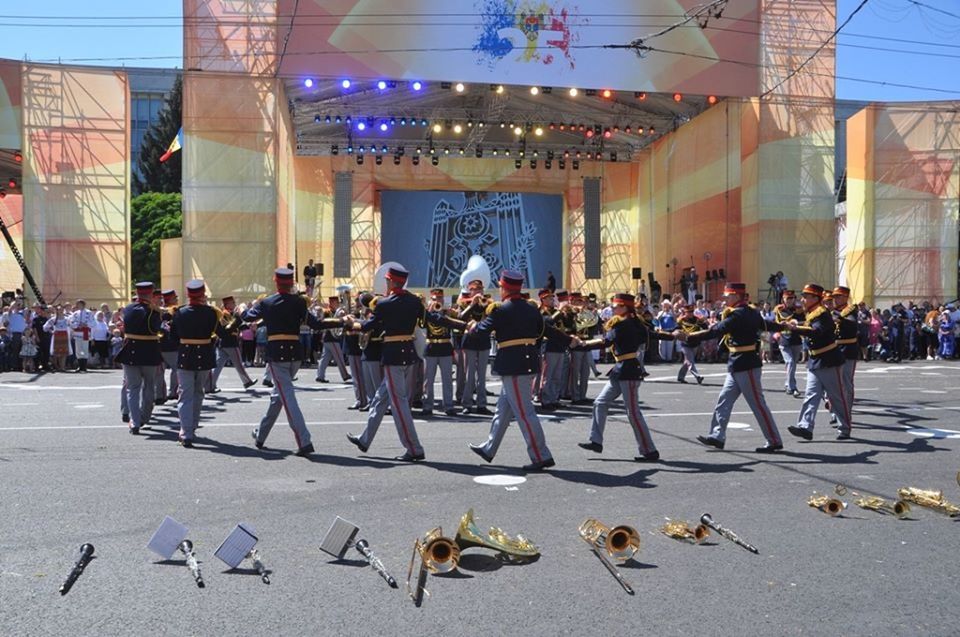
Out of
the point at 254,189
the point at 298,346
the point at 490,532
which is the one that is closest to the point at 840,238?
the point at 254,189

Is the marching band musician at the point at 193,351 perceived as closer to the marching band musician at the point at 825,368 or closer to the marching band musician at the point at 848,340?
the marching band musician at the point at 825,368

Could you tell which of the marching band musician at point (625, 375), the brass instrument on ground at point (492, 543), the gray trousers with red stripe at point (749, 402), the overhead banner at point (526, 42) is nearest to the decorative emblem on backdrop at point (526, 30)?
the overhead banner at point (526, 42)

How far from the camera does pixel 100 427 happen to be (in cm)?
1181

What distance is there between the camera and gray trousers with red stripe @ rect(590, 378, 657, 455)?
951cm

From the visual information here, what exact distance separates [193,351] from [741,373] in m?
6.32

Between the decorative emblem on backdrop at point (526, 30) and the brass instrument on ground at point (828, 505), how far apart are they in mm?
22592

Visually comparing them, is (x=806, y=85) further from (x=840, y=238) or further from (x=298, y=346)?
(x=298, y=346)

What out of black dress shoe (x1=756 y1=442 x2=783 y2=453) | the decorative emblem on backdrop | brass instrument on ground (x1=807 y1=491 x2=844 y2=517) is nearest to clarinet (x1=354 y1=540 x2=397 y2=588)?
brass instrument on ground (x1=807 y1=491 x2=844 y2=517)

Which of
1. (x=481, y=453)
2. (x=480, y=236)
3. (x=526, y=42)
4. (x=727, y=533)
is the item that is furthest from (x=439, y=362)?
(x=480, y=236)

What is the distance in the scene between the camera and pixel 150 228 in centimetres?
5172

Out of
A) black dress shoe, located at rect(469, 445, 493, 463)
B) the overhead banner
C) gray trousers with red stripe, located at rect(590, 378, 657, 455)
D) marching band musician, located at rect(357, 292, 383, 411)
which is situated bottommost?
black dress shoe, located at rect(469, 445, 493, 463)

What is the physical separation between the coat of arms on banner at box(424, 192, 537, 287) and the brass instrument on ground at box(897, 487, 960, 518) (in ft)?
104

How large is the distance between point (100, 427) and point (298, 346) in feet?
11.7

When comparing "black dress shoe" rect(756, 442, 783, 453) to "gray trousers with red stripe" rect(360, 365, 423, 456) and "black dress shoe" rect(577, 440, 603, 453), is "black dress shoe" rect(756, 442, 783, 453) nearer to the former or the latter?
"black dress shoe" rect(577, 440, 603, 453)
